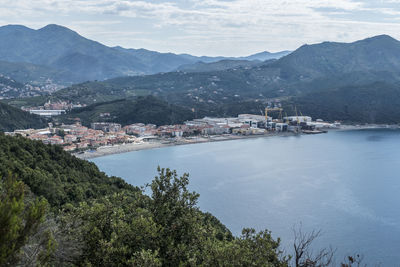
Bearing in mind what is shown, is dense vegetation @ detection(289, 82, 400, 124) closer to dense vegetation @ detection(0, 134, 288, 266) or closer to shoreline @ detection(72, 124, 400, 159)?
shoreline @ detection(72, 124, 400, 159)

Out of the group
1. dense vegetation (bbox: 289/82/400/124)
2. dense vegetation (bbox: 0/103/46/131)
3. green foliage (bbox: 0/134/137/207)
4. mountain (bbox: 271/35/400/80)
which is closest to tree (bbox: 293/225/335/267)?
green foliage (bbox: 0/134/137/207)

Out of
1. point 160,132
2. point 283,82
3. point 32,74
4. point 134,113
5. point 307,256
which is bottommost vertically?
point 160,132

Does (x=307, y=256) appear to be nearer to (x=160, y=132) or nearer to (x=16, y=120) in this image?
(x=160, y=132)

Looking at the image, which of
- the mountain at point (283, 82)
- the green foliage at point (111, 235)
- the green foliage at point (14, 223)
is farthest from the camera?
the mountain at point (283, 82)

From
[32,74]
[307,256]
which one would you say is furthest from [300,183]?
[32,74]

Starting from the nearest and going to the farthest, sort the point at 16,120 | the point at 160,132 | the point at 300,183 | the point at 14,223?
the point at 14,223
the point at 300,183
the point at 16,120
the point at 160,132

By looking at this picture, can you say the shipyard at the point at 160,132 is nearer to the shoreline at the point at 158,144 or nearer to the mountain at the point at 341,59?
the shoreline at the point at 158,144

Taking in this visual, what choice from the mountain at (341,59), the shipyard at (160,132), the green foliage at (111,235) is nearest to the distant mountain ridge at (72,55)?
the mountain at (341,59)
